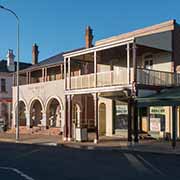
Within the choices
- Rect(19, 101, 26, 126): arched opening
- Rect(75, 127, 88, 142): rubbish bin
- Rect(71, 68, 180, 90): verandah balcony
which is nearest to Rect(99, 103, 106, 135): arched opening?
Rect(71, 68, 180, 90): verandah balcony

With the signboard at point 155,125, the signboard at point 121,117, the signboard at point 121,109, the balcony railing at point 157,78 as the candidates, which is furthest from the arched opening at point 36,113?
the balcony railing at point 157,78

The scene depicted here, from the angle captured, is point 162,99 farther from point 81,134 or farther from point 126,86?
point 81,134

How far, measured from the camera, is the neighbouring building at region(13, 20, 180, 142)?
2292 centimetres

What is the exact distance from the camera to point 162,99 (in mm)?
21172

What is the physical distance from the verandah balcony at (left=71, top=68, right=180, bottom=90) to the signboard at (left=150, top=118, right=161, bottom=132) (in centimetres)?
276

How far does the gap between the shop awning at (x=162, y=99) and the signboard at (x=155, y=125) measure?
11.0ft

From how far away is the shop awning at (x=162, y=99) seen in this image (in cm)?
2054

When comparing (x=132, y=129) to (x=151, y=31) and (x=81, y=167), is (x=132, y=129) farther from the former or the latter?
(x=81, y=167)

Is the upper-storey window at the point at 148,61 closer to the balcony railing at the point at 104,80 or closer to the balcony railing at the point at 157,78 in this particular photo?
the balcony railing at the point at 157,78

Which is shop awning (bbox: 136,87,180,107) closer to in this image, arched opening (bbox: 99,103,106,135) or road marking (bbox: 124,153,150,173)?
road marking (bbox: 124,153,150,173)

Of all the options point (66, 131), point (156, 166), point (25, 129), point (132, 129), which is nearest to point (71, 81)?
point (66, 131)

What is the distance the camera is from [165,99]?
69.2 feet

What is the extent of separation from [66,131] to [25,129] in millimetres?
11520

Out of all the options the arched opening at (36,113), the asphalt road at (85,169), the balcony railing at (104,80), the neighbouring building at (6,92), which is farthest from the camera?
the neighbouring building at (6,92)
